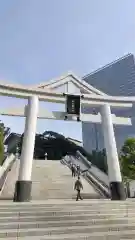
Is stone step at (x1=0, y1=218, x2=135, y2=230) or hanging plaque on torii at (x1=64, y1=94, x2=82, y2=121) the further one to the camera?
hanging plaque on torii at (x1=64, y1=94, x2=82, y2=121)

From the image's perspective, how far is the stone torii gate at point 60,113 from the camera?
40.5 feet

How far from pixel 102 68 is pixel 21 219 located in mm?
73202

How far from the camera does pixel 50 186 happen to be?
15875 mm

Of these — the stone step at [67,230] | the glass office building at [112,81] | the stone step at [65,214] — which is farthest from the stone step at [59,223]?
the glass office building at [112,81]

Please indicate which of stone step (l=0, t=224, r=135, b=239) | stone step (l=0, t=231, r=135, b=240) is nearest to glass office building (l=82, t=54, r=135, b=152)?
→ stone step (l=0, t=224, r=135, b=239)

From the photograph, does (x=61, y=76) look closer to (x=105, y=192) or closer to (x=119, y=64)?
(x=105, y=192)

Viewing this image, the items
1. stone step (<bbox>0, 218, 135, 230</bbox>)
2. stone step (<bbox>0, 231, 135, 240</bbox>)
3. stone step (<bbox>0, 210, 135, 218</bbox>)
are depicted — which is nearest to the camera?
stone step (<bbox>0, 231, 135, 240</bbox>)

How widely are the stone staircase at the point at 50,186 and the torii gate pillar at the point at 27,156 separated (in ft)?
7.67

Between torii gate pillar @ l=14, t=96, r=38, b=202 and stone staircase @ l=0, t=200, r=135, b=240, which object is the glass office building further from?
stone staircase @ l=0, t=200, r=135, b=240

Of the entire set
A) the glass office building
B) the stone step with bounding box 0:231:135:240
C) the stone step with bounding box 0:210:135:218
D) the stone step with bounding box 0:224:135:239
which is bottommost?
the stone step with bounding box 0:231:135:240

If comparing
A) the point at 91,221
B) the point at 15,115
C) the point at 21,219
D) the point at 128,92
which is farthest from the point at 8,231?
the point at 128,92

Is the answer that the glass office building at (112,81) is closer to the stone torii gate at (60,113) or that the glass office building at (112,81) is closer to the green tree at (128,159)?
the green tree at (128,159)

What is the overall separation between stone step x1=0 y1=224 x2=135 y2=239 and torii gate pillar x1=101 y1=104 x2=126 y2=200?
17.3ft

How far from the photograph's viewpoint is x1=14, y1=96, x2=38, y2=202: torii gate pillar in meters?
11.6
